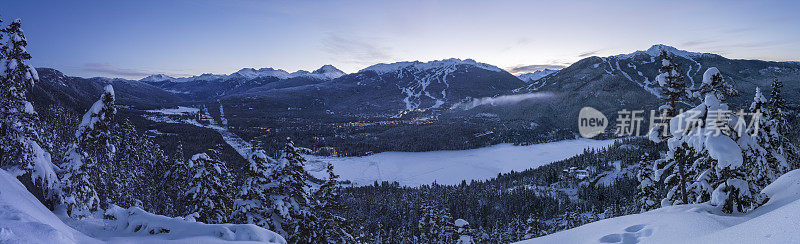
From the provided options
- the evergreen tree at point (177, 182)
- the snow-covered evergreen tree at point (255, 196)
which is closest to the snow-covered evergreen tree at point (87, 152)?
the evergreen tree at point (177, 182)

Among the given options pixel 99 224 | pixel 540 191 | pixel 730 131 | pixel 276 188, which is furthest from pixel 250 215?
pixel 540 191

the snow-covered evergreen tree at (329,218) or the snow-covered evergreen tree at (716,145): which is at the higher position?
the snow-covered evergreen tree at (716,145)

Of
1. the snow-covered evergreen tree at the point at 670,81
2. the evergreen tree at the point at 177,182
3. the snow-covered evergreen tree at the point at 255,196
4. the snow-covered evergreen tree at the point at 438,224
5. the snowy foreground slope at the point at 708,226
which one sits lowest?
the snow-covered evergreen tree at the point at 438,224

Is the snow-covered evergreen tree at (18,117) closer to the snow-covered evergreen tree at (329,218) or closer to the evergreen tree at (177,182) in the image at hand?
the evergreen tree at (177,182)

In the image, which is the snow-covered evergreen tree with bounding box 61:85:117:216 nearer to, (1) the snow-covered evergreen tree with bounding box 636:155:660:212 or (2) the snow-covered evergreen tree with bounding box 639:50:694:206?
(2) the snow-covered evergreen tree with bounding box 639:50:694:206

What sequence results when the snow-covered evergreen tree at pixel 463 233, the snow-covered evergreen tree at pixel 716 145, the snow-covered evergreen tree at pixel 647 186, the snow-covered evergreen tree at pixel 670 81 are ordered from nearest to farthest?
1. the snow-covered evergreen tree at pixel 716 145
2. the snow-covered evergreen tree at pixel 670 81
3. the snow-covered evergreen tree at pixel 647 186
4. the snow-covered evergreen tree at pixel 463 233

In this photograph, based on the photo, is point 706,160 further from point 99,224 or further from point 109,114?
point 109,114

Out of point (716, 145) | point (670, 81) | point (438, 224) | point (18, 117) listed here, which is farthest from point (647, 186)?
point (18, 117)

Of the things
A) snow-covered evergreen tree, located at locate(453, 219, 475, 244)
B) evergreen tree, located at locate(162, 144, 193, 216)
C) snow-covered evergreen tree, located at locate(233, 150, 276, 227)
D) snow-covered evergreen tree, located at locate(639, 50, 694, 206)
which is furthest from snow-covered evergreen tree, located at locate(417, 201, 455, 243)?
snow-covered evergreen tree, located at locate(639, 50, 694, 206)
